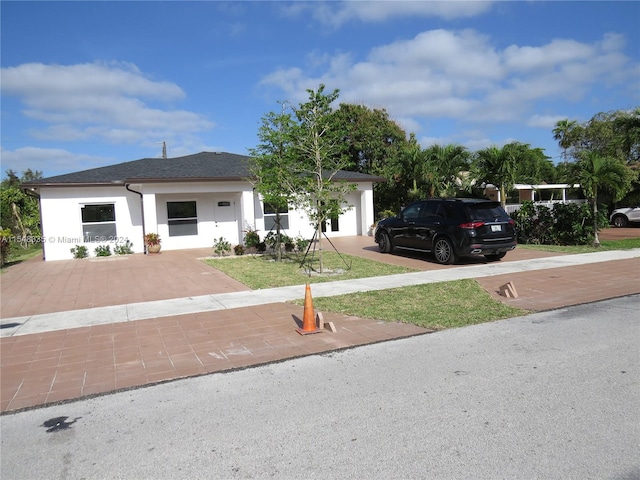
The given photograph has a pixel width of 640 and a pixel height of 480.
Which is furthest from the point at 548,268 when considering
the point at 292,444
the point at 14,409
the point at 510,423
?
the point at 14,409

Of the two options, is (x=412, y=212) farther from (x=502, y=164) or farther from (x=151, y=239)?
(x=151, y=239)

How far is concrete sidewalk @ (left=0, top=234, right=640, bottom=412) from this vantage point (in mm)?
5168

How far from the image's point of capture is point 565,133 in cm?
4169

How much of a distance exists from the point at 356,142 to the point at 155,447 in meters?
32.8

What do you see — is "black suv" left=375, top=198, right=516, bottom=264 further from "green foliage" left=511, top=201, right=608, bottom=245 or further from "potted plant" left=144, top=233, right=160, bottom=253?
"potted plant" left=144, top=233, right=160, bottom=253

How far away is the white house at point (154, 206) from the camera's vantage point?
17203 mm

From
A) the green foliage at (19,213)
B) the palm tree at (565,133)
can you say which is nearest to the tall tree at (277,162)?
the green foliage at (19,213)

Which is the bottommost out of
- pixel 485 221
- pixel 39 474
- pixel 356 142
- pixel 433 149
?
pixel 39 474

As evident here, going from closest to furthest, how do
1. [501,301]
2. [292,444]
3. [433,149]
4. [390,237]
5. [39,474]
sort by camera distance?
[39,474] → [292,444] → [501,301] → [390,237] → [433,149]

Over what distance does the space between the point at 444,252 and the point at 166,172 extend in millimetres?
11505

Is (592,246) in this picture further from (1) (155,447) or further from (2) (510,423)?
(1) (155,447)

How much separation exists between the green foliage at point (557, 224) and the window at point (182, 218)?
12.9m

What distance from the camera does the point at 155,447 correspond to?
136 inches

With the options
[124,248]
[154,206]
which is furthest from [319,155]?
[124,248]
